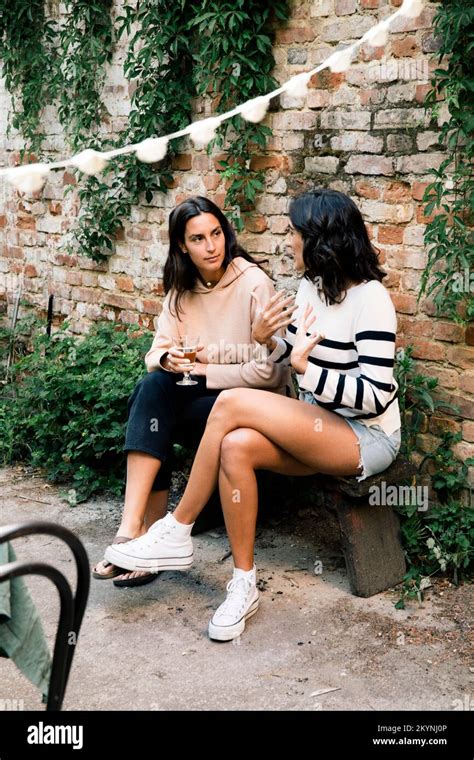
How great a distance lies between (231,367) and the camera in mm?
3621

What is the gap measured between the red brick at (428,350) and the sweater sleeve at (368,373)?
0.53m

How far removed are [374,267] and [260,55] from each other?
1.44 metres

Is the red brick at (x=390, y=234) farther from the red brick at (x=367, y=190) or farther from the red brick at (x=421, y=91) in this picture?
the red brick at (x=421, y=91)

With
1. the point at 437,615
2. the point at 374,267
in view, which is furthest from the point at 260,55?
the point at 437,615

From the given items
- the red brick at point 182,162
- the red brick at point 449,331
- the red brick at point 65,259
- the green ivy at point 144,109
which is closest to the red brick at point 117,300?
the green ivy at point 144,109

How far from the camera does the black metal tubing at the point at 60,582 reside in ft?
5.68

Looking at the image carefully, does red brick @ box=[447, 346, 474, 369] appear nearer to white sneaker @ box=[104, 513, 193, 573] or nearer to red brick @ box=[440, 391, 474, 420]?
red brick @ box=[440, 391, 474, 420]

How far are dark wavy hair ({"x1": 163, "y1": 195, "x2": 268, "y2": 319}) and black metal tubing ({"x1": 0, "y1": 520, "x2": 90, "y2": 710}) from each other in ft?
6.57

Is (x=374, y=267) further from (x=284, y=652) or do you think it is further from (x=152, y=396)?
(x=284, y=652)

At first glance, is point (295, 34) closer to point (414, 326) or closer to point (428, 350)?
point (414, 326)

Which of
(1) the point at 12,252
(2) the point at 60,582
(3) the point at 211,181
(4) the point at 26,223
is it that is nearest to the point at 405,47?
(3) the point at 211,181

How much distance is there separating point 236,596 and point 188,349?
3.02ft

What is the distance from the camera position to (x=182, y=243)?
12.1 ft

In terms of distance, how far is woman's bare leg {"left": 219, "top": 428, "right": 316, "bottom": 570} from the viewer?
3.12m
